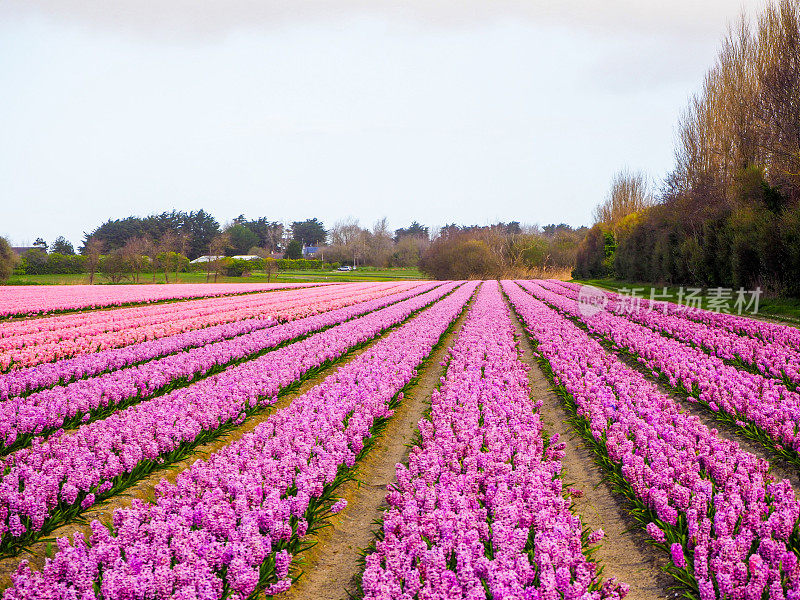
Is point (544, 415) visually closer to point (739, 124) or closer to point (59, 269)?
point (739, 124)

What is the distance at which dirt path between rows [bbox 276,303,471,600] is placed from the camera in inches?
133

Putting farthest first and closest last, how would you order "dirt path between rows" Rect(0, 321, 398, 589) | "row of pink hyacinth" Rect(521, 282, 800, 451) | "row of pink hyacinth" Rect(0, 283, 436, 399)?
1. "row of pink hyacinth" Rect(0, 283, 436, 399)
2. "row of pink hyacinth" Rect(521, 282, 800, 451)
3. "dirt path between rows" Rect(0, 321, 398, 589)

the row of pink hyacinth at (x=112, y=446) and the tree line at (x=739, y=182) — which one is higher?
the tree line at (x=739, y=182)

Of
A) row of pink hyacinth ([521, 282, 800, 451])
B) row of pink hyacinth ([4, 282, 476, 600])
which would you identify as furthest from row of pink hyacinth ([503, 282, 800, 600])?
row of pink hyacinth ([4, 282, 476, 600])

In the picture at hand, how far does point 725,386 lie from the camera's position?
6703mm

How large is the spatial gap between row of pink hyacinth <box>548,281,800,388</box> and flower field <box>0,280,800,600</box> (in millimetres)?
82

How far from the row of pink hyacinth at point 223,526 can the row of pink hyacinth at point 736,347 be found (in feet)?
20.6

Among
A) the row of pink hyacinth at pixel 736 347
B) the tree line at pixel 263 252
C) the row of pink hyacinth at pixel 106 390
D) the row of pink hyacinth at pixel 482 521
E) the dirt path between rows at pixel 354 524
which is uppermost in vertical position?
the tree line at pixel 263 252

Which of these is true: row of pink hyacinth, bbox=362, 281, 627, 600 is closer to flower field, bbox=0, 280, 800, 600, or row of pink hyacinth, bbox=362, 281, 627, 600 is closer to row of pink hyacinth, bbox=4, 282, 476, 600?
flower field, bbox=0, 280, 800, 600

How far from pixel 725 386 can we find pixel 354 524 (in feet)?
17.1

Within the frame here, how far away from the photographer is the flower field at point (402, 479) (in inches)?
118

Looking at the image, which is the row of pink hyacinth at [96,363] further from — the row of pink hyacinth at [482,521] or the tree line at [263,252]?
the tree line at [263,252]

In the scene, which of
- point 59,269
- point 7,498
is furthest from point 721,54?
point 59,269

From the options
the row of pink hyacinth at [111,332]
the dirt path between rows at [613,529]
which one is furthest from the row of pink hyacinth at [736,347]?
the row of pink hyacinth at [111,332]
